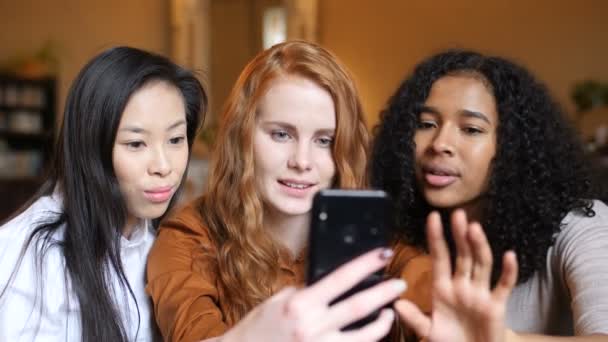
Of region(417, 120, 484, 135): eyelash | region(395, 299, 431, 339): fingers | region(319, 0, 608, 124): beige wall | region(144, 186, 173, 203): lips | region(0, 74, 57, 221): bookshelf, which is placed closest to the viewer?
region(395, 299, 431, 339): fingers

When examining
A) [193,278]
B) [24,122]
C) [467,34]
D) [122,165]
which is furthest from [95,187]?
[24,122]

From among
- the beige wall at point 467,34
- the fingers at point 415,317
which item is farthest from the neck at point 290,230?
the beige wall at point 467,34

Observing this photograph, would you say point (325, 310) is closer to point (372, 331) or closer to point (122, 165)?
point (372, 331)

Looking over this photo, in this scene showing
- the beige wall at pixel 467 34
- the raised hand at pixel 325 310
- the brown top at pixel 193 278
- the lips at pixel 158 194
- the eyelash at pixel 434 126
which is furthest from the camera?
the beige wall at pixel 467 34

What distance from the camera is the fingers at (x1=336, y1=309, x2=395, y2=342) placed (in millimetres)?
785

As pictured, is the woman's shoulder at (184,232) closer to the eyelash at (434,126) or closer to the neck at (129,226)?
the neck at (129,226)

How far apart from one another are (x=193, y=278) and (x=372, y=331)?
57 cm

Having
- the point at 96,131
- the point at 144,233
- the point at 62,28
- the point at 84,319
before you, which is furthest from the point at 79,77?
the point at 62,28

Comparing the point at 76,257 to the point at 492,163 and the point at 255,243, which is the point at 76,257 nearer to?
the point at 255,243

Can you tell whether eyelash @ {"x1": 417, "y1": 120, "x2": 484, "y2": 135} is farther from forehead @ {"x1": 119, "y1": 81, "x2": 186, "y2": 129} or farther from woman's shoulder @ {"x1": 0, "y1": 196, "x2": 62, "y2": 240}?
woman's shoulder @ {"x1": 0, "y1": 196, "x2": 62, "y2": 240}

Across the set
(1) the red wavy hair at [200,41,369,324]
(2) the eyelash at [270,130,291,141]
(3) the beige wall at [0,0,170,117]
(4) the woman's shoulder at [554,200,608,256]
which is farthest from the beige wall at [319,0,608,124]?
(2) the eyelash at [270,130,291,141]

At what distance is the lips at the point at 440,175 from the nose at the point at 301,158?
31 cm

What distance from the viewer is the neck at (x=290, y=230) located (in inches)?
59.6

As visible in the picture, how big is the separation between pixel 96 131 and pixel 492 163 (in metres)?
0.86
